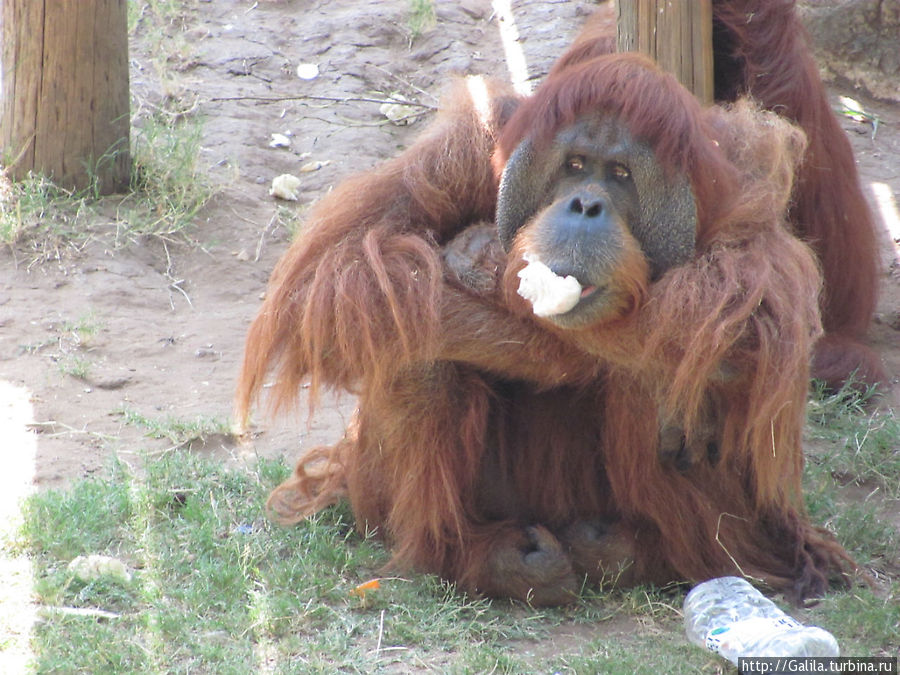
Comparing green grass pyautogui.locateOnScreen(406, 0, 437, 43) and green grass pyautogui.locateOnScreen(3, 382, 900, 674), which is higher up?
green grass pyautogui.locateOnScreen(406, 0, 437, 43)

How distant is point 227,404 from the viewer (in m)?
3.92

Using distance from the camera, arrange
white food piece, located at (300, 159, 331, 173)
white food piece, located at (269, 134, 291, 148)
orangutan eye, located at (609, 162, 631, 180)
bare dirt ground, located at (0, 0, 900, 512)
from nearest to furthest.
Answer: orangutan eye, located at (609, 162, 631, 180), bare dirt ground, located at (0, 0, 900, 512), white food piece, located at (300, 159, 331, 173), white food piece, located at (269, 134, 291, 148)

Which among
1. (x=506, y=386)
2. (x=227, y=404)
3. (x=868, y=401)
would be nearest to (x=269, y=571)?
(x=506, y=386)

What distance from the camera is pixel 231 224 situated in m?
5.27

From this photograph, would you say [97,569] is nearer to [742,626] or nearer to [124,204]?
[742,626]

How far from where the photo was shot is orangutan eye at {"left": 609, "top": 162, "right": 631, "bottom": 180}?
258cm

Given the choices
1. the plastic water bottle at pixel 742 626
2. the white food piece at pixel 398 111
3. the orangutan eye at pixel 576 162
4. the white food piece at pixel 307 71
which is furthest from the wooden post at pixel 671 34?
the white food piece at pixel 307 71

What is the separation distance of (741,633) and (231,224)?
11.2 ft

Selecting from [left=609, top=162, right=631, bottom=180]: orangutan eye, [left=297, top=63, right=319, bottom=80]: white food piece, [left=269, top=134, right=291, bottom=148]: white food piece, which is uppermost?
[left=609, top=162, right=631, bottom=180]: orangutan eye

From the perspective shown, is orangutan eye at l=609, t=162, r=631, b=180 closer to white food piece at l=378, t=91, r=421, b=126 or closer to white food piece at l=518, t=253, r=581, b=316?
white food piece at l=518, t=253, r=581, b=316

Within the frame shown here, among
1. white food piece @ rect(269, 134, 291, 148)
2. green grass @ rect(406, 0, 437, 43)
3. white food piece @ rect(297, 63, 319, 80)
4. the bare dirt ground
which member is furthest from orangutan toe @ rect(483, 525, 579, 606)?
green grass @ rect(406, 0, 437, 43)

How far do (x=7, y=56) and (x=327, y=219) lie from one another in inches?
110

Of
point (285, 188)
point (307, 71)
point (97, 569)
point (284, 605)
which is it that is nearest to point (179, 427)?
point (97, 569)

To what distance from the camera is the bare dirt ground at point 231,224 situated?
383 cm
